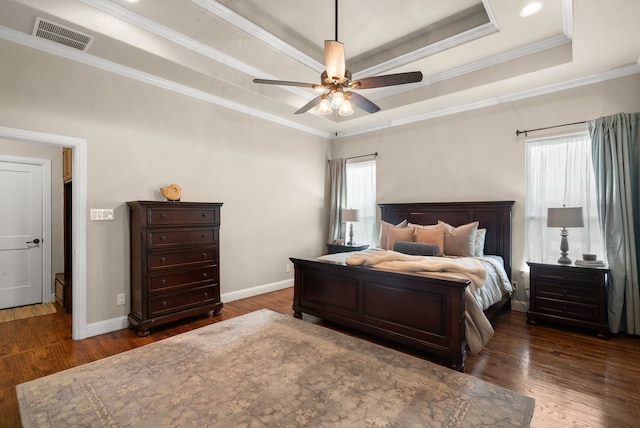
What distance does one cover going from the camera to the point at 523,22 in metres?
2.89

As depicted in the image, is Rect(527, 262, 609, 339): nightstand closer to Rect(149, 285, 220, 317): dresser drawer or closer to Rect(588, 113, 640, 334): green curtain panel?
Rect(588, 113, 640, 334): green curtain panel

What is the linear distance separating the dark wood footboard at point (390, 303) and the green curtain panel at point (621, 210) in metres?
2.04

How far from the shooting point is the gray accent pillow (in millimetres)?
3623

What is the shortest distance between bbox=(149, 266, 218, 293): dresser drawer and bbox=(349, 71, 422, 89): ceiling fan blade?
8.73 feet

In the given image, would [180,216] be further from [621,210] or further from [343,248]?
[621,210]

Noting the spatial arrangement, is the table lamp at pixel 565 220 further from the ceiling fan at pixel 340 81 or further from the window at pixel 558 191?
the ceiling fan at pixel 340 81

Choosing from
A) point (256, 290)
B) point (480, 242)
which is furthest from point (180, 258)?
point (480, 242)

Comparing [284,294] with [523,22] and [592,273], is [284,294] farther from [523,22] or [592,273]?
[523,22]

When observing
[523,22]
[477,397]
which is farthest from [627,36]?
[477,397]

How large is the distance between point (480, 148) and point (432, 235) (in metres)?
1.43

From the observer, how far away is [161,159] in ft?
12.0

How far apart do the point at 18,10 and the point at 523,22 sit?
4315 mm

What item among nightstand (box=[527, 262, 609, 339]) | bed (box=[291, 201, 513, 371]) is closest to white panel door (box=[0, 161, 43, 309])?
bed (box=[291, 201, 513, 371])

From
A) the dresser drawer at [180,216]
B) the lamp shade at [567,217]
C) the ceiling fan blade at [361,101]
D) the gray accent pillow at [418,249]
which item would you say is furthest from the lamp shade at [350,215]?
the lamp shade at [567,217]
